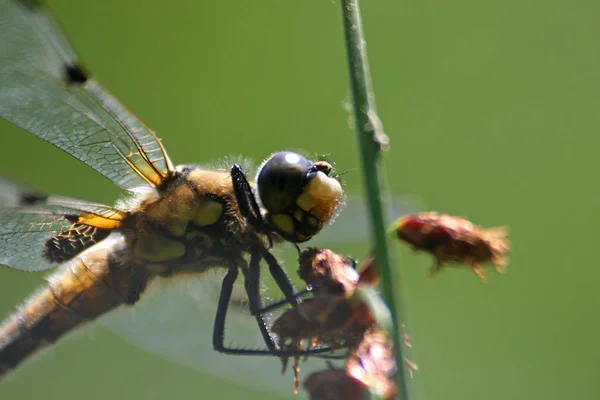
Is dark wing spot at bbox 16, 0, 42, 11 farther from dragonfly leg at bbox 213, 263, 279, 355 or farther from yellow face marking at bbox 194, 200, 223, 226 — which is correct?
dragonfly leg at bbox 213, 263, 279, 355

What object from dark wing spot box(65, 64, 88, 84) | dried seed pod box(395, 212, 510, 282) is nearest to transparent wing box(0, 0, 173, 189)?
dark wing spot box(65, 64, 88, 84)

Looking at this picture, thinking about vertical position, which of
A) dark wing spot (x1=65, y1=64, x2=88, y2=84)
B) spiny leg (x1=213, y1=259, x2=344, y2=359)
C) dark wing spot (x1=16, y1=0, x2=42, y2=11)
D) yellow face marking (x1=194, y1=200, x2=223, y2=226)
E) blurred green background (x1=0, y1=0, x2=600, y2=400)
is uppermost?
dark wing spot (x1=16, y1=0, x2=42, y2=11)

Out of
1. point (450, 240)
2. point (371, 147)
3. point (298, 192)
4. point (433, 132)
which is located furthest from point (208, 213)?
point (433, 132)

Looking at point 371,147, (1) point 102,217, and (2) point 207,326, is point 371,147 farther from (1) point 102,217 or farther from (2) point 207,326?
(2) point 207,326

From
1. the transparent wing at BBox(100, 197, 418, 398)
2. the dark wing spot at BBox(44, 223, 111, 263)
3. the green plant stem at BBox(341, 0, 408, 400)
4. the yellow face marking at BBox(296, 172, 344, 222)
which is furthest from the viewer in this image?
the transparent wing at BBox(100, 197, 418, 398)

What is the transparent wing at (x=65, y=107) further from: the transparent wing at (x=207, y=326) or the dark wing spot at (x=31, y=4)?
the transparent wing at (x=207, y=326)

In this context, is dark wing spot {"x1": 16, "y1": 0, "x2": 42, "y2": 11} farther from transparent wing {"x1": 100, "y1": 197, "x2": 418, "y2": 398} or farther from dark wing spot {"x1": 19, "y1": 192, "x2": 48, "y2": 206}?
transparent wing {"x1": 100, "y1": 197, "x2": 418, "y2": 398}

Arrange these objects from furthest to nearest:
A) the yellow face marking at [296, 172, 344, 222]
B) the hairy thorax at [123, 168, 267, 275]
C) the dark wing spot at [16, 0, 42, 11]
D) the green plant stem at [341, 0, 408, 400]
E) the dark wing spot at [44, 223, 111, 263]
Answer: the dark wing spot at [44, 223, 111, 263], the hairy thorax at [123, 168, 267, 275], the dark wing spot at [16, 0, 42, 11], the yellow face marking at [296, 172, 344, 222], the green plant stem at [341, 0, 408, 400]

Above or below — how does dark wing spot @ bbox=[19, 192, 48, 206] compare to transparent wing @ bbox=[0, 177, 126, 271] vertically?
above

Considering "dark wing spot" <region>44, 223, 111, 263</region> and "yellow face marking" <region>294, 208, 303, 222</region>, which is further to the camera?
"dark wing spot" <region>44, 223, 111, 263</region>
